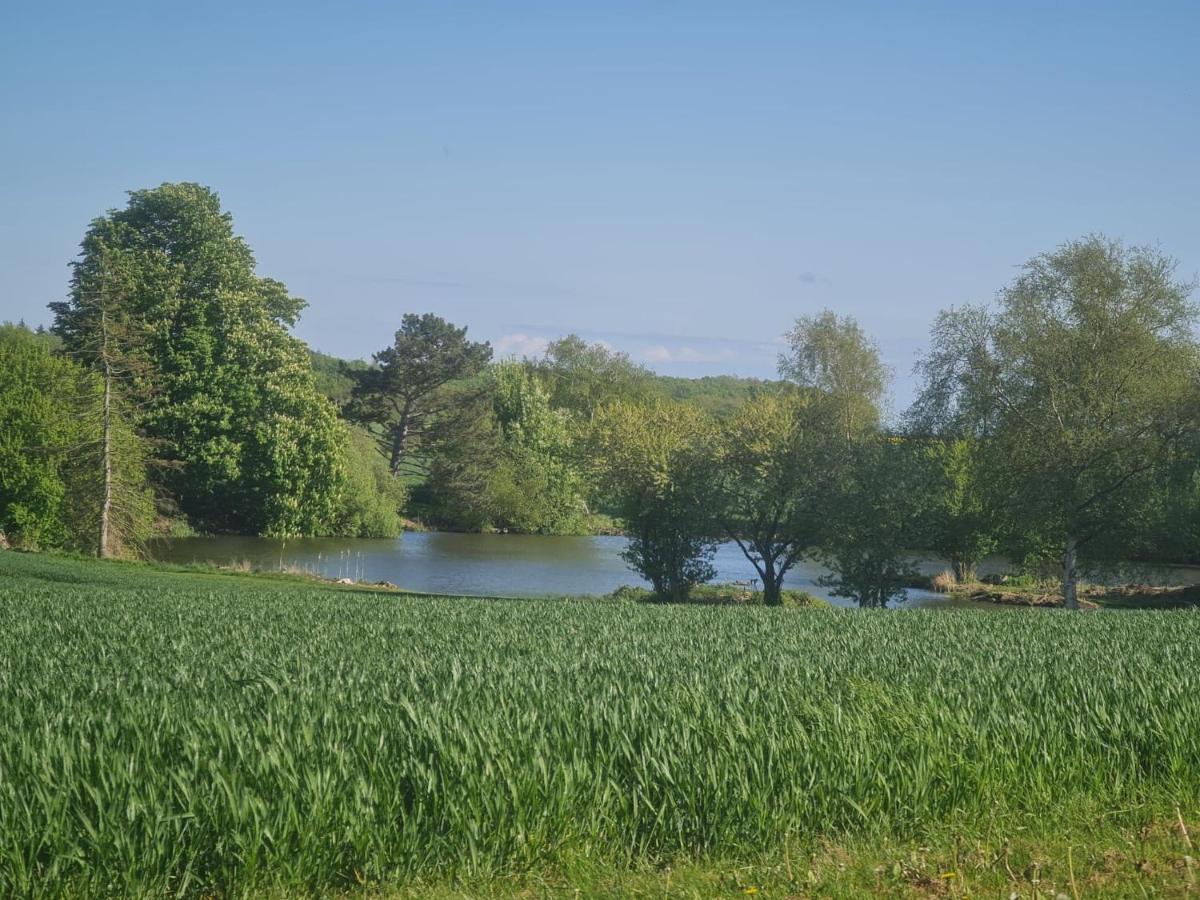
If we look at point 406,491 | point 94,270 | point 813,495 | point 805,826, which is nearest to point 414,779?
point 805,826

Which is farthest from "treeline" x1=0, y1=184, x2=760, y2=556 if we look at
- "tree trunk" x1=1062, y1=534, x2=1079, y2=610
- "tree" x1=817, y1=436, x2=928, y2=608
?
"tree trunk" x1=1062, y1=534, x2=1079, y2=610

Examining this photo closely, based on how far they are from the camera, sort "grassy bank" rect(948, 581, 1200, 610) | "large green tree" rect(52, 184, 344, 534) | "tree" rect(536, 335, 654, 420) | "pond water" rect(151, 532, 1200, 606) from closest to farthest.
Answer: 1. "grassy bank" rect(948, 581, 1200, 610)
2. "pond water" rect(151, 532, 1200, 606)
3. "large green tree" rect(52, 184, 344, 534)
4. "tree" rect(536, 335, 654, 420)

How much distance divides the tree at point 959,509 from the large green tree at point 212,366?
26407 millimetres

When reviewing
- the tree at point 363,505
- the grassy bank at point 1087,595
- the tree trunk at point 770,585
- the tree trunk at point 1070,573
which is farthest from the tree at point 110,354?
the grassy bank at point 1087,595

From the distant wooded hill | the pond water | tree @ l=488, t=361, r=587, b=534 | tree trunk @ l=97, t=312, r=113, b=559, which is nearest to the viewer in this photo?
tree trunk @ l=97, t=312, r=113, b=559

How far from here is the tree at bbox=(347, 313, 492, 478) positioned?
67.9m

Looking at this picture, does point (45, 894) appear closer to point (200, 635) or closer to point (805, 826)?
point (805, 826)

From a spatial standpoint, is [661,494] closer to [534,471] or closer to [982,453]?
[982,453]

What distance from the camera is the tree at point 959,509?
33.8 metres

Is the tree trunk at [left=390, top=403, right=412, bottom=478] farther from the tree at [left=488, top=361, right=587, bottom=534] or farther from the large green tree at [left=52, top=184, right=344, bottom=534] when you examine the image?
the large green tree at [left=52, top=184, right=344, bottom=534]

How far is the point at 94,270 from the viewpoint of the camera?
45.1m

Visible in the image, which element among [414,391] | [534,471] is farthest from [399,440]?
[534,471]

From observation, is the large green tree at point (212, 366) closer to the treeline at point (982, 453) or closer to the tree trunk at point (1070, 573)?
the treeline at point (982, 453)

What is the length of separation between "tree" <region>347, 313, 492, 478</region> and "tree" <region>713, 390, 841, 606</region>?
34731mm
